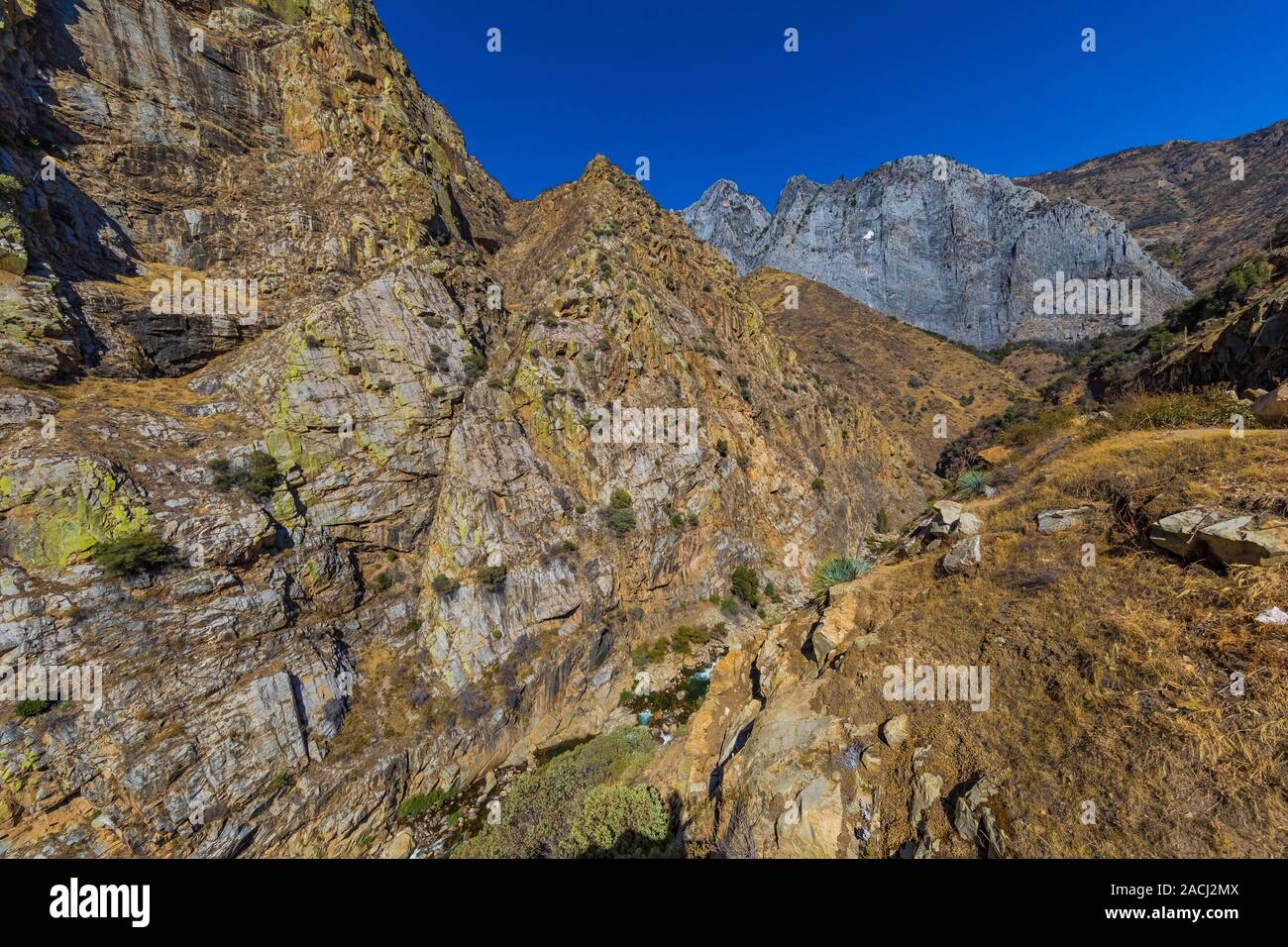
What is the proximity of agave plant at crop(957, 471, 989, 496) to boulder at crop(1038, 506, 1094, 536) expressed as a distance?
13.6 ft

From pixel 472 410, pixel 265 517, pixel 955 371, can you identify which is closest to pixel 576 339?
pixel 472 410

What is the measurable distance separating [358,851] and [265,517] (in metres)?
11.9

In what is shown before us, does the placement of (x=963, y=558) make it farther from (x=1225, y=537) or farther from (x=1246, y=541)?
(x=1246, y=541)

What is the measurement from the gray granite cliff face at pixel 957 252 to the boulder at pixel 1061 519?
90.3 meters

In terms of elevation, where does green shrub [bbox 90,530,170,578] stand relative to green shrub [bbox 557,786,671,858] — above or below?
above

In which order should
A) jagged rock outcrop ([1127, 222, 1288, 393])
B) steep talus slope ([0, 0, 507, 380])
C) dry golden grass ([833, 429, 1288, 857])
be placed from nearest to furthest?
dry golden grass ([833, 429, 1288, 857]) < jagged rock outcrop ([1127, 222, 1288, 393]) < steep talus slope ([0, 0, 507, 380])

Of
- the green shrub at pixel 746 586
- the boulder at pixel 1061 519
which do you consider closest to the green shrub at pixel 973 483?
the boulder at pixel 1061 519

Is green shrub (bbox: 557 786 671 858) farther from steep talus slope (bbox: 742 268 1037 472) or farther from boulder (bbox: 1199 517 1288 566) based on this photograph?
steep talus slope (bbox: 742 268 1037 472)

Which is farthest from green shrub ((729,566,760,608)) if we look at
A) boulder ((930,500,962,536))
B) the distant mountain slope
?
the distant mountain slope

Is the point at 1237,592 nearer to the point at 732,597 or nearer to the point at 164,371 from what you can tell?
the point at 732,597

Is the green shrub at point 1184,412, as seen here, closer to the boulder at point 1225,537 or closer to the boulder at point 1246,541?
the boulder at point 1225,537

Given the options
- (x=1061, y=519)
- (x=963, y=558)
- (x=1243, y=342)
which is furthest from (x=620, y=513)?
(x=1243, y=342)

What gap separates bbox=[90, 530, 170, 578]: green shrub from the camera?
13.1 m

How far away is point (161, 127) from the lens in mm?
21844
